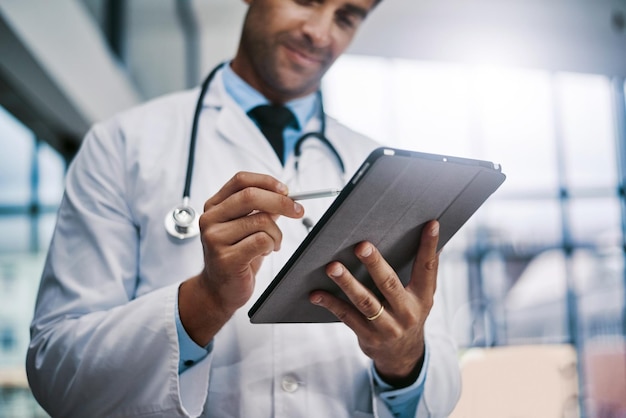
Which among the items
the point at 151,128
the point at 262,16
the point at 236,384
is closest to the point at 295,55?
the point at 262,16

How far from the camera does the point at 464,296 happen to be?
4242 millimetres

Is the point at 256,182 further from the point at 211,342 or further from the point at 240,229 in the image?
the point at 211,342

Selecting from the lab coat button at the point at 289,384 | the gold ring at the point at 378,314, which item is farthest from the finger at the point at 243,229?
the lab coat button at the point at 289,384

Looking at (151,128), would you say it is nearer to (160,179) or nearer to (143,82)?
(160,179)

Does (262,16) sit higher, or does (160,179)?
(262,16)

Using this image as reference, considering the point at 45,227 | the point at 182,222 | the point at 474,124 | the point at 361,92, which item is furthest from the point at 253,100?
the point at 474,124

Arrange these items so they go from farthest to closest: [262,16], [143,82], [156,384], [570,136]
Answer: [570,136] < [143,82] < [262,16] < [156,384]

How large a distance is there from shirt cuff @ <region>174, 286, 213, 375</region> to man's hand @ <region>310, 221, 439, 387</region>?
150 mm

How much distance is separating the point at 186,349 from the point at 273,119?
0.40 m

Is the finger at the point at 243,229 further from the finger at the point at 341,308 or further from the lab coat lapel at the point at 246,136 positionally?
the lab coat lapel at the point at 246,136

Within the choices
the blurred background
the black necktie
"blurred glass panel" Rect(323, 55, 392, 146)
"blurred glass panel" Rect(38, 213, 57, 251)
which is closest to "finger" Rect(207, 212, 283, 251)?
the black necktie

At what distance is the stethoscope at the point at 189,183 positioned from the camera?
75 centimetres

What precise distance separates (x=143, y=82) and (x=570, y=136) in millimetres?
2957

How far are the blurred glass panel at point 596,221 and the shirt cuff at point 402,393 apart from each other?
386 cm
